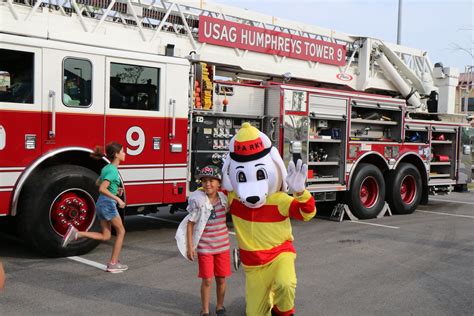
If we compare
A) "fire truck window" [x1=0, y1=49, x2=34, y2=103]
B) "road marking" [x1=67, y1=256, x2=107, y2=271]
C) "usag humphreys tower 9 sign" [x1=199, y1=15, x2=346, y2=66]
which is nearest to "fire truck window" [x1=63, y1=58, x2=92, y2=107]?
"fire truck window" [x1=0, y1=49, x2=34, y2=103]

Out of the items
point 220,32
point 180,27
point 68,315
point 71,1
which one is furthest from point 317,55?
point 68,315

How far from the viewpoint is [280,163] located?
4.13 metres

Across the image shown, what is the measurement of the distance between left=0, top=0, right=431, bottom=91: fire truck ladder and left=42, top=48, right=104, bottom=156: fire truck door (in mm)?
346

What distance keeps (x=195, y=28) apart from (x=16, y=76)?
3054 mm

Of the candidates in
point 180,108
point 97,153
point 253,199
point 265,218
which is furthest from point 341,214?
point 253,199

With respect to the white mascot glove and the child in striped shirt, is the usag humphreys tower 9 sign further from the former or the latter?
the white mascot glove

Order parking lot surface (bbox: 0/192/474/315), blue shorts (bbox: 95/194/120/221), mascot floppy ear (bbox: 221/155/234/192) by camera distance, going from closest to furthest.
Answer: mascot floppy ear (bbox: 221/155/234/192)
parking lot surface (bbox: 0/192/474/315)
blue shorts (bbox: 95/194/120/221)

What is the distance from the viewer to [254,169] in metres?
4.00

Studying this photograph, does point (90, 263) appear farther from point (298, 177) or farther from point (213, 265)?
point (298, 177)

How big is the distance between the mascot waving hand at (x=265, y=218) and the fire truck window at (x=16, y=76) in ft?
9.97

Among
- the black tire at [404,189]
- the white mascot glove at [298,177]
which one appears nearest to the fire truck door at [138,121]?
the white mascot glove at [298,177]

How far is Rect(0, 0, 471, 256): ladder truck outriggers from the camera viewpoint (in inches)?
237

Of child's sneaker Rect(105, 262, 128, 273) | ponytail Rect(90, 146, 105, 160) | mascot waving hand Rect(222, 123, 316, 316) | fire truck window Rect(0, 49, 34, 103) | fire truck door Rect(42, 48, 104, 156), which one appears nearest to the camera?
mascot waving hand Rect(222, 123, 316, 316)

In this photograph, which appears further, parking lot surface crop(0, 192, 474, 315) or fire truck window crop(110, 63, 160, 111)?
fire truck window crop(110, 63, 160, 111)
